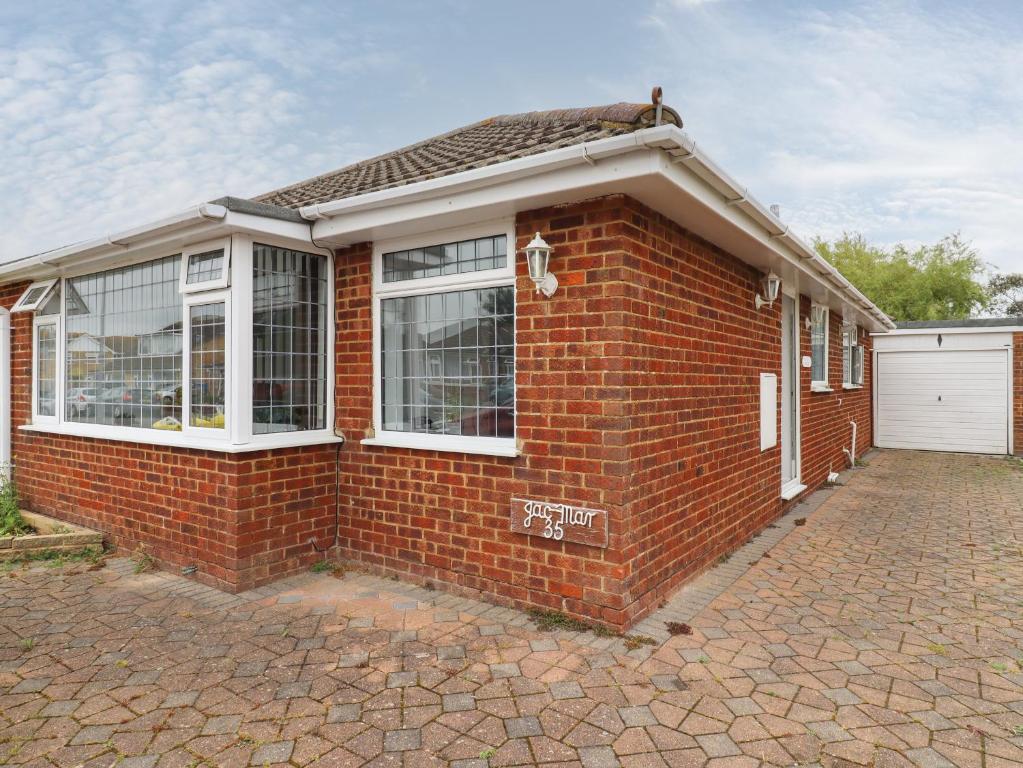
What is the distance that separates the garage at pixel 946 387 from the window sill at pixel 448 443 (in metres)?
13.8

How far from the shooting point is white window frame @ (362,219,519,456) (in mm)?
4219

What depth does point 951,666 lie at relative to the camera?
331cm

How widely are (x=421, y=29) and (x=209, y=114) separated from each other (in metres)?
2.97

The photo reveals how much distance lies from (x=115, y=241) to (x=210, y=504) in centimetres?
236

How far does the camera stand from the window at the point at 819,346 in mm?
8875

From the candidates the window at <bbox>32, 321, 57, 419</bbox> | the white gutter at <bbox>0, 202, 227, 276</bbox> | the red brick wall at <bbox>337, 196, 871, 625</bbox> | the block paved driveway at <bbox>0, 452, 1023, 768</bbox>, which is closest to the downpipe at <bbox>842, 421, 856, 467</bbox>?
the block paved driveway at <bbox>0, 452, 1023, 768</bbox>

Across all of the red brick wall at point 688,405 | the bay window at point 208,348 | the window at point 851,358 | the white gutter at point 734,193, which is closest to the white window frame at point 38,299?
the bay window at point 208,348

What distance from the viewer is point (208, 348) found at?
475 cm

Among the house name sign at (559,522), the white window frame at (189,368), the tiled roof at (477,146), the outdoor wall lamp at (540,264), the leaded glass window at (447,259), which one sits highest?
the tiled roof at (477,146)

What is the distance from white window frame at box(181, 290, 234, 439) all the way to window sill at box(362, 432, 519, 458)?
3.48 feet

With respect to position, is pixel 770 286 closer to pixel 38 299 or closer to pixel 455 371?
pixel 455 371

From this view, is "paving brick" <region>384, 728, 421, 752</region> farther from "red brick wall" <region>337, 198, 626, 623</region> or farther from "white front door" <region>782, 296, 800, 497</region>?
"white front door" <region>782, 296, 800, 497</region>

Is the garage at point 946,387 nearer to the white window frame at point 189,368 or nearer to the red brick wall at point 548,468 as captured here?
the red brick wall at point 548,468

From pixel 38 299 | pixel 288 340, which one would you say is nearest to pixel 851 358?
pixel 288 340
